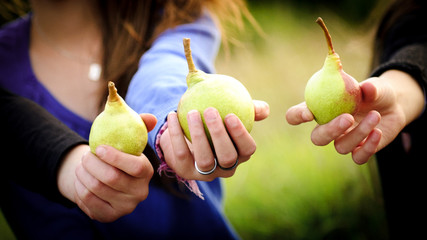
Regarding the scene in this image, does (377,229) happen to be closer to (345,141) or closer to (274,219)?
(274,219)

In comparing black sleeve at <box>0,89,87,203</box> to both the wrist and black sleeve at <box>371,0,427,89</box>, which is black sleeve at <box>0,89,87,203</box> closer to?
the wrist

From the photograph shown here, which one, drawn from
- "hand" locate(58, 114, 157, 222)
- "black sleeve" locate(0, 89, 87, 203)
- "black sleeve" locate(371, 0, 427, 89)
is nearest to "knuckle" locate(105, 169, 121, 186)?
"hand" locate(58, 114, 157, 222)

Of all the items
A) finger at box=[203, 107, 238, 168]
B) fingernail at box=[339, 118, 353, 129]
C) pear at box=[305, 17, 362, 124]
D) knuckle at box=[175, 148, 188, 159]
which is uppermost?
pear at box=[305, 17, 362, 124]

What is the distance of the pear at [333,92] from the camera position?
90cm

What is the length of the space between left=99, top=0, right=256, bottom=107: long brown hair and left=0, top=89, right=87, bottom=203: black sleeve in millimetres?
380

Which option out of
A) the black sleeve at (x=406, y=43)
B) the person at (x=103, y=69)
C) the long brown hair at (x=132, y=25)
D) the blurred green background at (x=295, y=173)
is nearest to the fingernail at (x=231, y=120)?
A: the person at (x=103, y=69)

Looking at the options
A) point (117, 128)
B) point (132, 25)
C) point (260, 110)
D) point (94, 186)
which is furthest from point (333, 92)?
point (132, 25)

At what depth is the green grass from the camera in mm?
2429

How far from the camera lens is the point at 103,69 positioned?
1.67m

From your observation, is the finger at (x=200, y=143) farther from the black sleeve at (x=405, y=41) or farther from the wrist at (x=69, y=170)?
the black sleeve at (x=405, y=41)

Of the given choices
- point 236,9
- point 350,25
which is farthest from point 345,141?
point 350,25

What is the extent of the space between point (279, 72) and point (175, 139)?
8.16ft

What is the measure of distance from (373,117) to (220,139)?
0.38m

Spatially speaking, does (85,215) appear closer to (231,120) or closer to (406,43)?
(231,120)
